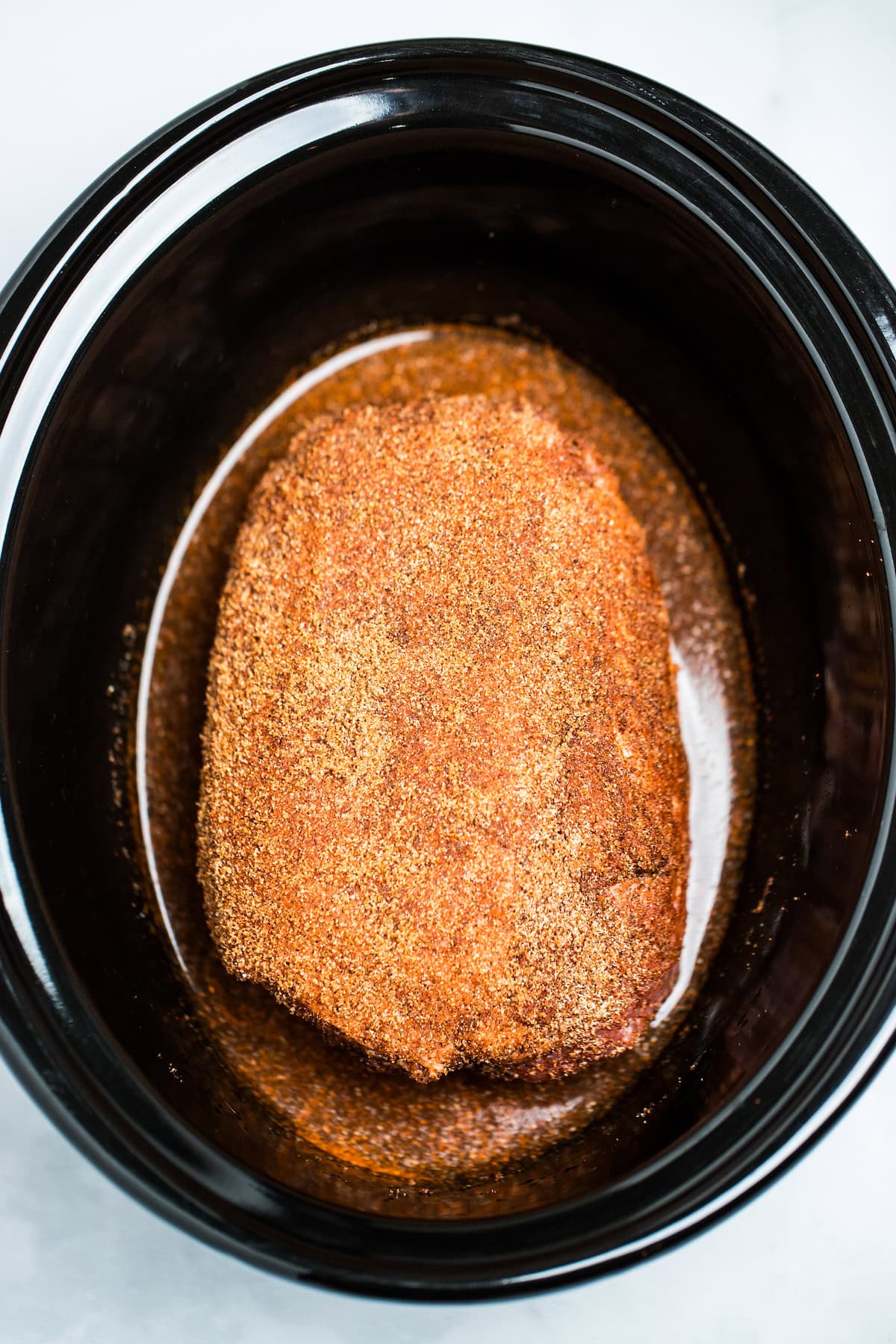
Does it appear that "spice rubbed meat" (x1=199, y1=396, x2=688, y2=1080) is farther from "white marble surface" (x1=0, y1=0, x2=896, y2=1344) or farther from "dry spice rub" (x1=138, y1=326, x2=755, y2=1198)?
"white marble surface" (x1=0, y1=0, x2=896, y2=1344)

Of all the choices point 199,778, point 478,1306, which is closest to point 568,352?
point 199,778

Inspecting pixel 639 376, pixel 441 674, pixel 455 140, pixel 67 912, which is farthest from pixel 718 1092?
pixel 455 140

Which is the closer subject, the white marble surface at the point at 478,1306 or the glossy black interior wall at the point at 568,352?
the glossy black interior wall at the point at 568,352

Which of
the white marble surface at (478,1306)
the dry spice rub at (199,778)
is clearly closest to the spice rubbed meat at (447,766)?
the dry spice rub at (199,778)

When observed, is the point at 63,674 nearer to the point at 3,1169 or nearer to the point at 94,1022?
the point at 94,1022

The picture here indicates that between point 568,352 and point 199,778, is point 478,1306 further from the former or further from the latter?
point 568,352

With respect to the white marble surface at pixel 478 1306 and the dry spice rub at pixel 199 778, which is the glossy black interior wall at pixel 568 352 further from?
the white marble surface at pixel 478 1306
